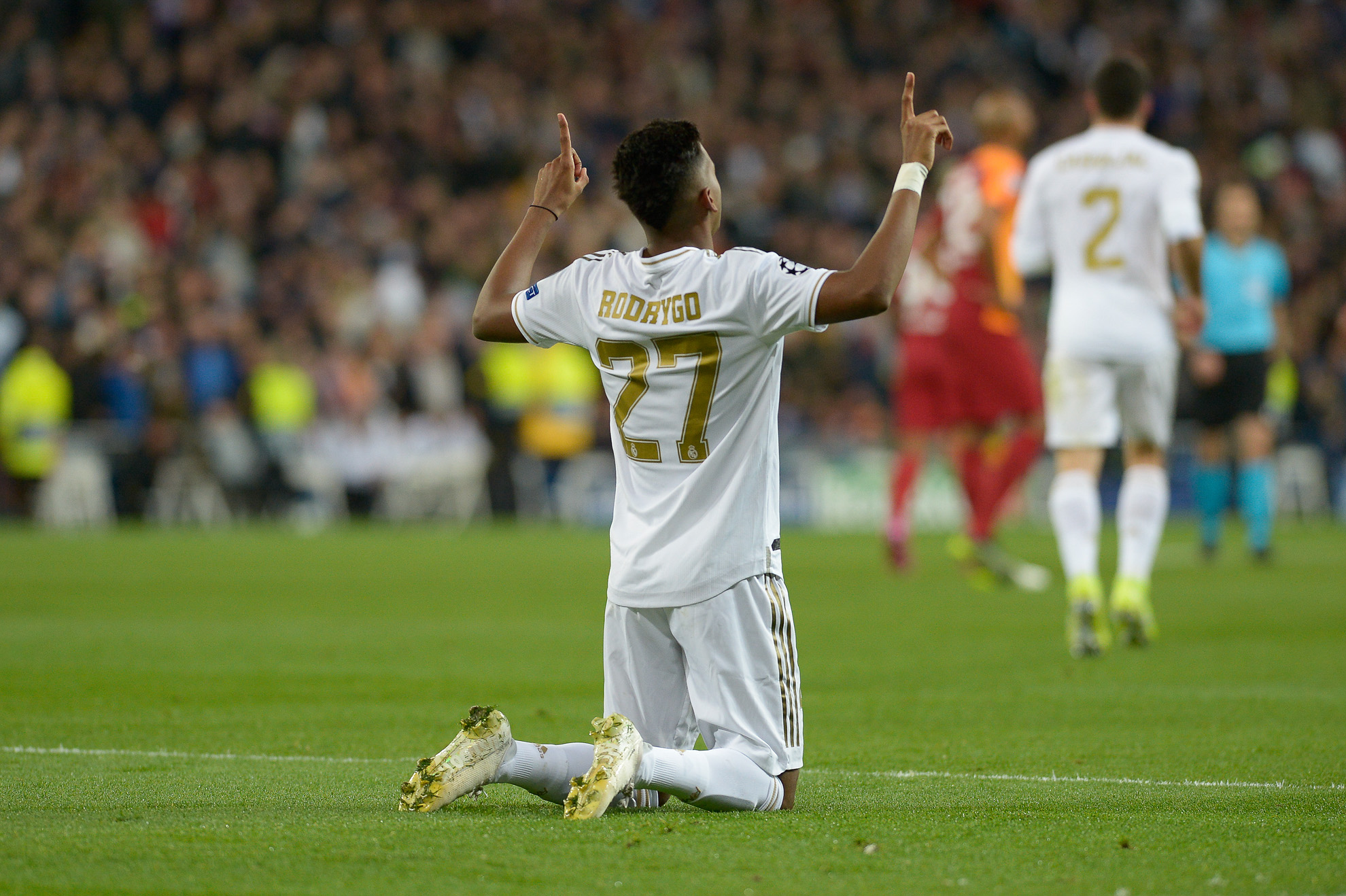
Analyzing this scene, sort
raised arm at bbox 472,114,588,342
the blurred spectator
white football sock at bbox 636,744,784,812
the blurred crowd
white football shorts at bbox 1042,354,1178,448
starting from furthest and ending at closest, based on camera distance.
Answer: the blurred crowd
the blurred spectator
white football shorts at bbox 1042,354,1178,448
raised arm at bbox 472,114,588,342
white football sock at bbox 636,744,784,812

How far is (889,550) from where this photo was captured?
1205cm

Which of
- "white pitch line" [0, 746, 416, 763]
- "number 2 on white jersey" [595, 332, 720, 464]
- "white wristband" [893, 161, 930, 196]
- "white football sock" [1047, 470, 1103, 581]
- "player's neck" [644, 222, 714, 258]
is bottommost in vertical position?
"white pitch line" [0, 746, 416, 763]

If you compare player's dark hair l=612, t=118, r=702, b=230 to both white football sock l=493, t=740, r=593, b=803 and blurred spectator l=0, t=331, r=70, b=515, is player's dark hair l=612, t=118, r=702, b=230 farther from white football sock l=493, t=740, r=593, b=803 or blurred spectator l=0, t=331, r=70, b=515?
blurred spectator l=0, t=331, r=70, b=515

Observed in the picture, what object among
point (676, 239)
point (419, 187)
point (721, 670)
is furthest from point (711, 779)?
point (419, 187)

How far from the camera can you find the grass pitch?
3430mm

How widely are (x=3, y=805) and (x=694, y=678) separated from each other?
1574 millimetres

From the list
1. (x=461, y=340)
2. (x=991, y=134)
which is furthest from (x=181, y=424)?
(x=991, y=134)

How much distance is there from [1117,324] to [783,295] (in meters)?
4.36

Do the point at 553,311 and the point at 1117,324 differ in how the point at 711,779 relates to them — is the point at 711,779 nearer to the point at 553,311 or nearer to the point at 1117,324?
the point at 553,311

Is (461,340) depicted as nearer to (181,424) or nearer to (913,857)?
(181,424)

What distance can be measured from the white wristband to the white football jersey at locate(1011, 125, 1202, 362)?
4066 millimetres

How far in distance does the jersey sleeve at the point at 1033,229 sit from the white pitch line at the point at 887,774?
402 cm

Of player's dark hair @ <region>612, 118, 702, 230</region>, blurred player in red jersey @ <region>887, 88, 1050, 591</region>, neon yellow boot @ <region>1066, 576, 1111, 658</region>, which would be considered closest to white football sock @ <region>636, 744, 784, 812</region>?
player's dark hair @ <region>612, 118, 702, 230</region>

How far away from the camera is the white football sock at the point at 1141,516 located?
7906mm
